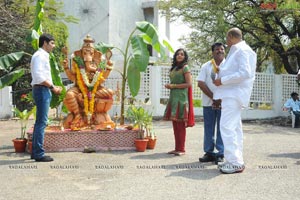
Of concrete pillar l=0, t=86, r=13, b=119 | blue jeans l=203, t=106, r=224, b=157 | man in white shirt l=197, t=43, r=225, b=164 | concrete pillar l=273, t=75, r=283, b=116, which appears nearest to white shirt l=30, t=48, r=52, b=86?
man in white shirt l=197, t=43, r=225, b=164

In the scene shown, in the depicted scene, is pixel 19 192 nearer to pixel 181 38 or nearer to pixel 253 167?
pixel 253 167

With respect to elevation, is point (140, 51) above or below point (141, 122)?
above

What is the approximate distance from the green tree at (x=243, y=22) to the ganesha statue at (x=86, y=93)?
320 inches

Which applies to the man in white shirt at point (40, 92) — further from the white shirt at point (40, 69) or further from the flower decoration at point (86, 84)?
the flower decoration at point (86, 84)

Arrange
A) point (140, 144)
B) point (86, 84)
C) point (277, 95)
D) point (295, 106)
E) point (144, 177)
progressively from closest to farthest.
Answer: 1. point (144, 177)
2. point (140, 144)
3. point (86, 84)
4. point (295, 106)
5. point (277, 95)

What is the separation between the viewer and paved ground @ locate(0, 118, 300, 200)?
3766 mm

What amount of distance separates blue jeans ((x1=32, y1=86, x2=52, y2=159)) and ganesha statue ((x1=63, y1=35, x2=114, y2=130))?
1214 millimetres

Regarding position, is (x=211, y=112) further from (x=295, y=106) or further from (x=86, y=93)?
(x=295, y=106)

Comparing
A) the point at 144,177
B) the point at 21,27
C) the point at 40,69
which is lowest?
the point at 144,177

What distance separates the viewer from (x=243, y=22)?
14.9 metres

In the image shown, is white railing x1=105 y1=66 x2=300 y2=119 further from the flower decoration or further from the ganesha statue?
the flower decoration

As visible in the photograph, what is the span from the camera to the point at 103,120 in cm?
691

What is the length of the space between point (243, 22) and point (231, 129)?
36.7 feet

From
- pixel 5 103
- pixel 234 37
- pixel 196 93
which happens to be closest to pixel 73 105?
pixel 234 37
